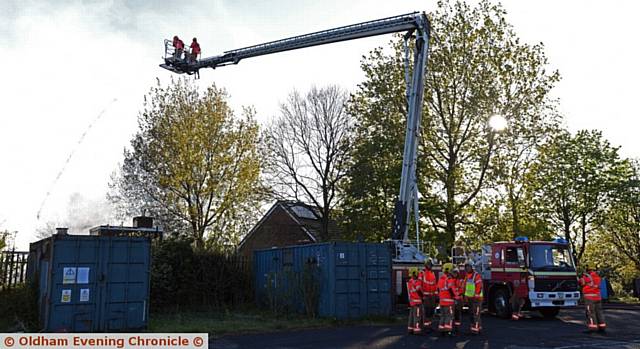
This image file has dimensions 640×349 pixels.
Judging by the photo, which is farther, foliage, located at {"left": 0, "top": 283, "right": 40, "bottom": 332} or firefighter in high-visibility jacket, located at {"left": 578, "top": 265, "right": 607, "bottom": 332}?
firefighter in high-visibility jacket, located at {"left": 578, "top": 265, "right": 607, "bottom": 332}

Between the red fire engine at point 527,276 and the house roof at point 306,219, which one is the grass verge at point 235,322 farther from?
the house roof at point 306,219

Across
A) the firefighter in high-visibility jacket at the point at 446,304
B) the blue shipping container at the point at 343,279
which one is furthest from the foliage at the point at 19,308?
the firefighter in high-visibility jacket at the point at 446,304

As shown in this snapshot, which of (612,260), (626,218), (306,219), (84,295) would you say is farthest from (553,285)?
(612,260)

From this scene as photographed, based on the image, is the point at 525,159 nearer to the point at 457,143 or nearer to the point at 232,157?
the point at 457,143

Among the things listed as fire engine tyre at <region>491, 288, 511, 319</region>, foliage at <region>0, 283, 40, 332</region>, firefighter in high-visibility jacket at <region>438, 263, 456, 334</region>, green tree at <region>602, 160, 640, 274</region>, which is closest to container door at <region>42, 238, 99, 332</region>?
foliage at <region>0, 283, 40, 332</region>

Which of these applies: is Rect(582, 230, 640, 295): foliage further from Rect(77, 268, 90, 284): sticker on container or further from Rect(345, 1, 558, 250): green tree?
Rect(77, 268, 90, 284): sticker on container

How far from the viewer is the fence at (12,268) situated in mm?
16672

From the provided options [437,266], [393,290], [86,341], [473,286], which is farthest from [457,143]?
[86,341]

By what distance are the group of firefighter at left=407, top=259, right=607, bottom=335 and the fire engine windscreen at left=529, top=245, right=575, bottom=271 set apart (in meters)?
1.92

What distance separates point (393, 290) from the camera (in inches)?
706

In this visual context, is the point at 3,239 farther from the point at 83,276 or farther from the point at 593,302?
the point at 593,302

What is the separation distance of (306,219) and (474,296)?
2189cm

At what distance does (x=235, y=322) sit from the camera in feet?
50.9

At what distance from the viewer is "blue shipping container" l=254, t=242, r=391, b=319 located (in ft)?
53.7
